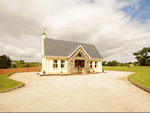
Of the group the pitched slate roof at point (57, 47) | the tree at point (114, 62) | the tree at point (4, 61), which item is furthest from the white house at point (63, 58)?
the tree at point (114, 62)

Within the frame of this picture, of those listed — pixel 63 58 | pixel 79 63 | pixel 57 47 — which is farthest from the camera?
pixel 79 63

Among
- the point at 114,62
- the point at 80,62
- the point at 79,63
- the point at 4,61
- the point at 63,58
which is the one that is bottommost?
the point at 114,62

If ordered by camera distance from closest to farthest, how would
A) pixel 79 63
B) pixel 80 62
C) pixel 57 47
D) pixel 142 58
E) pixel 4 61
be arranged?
1. pixel 57 47
2. pixel 79 63
3. pixel 80 62
4. pixel 4 61
5. pixel 142 58

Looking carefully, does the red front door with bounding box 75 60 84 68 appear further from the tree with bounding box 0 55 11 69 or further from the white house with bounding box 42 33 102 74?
the tree with bounding box 0 55 11 69

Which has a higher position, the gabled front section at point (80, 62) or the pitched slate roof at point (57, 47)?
the pitched slate roof at point (57, 47)

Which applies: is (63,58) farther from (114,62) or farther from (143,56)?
(143,56)

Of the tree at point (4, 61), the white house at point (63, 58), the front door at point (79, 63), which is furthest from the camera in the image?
the tree at point (4, 61)

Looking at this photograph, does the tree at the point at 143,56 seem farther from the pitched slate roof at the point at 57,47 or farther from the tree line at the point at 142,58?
the pitched slate roof at the point at 57,47

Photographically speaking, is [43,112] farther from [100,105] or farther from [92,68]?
[92,68]

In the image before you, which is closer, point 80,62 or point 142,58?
point 80,62

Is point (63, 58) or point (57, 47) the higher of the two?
point (57, 47)

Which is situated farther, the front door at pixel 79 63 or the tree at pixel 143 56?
the tree at pixel 143 56

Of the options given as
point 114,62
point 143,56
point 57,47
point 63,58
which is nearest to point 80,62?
point 63,58

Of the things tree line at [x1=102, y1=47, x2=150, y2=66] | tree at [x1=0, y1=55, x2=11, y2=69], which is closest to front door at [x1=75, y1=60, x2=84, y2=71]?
tree at [x1=0, y1=55, x2=11, y2=69]
